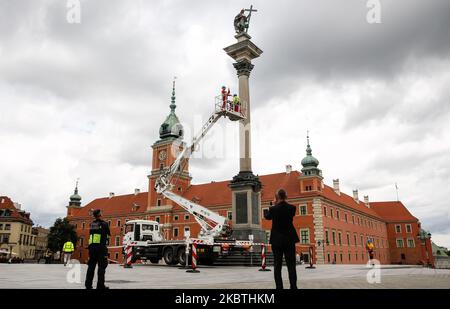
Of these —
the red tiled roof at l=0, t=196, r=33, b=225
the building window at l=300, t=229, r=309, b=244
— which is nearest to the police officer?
the building window at l=300, t=229, r=309, b=244

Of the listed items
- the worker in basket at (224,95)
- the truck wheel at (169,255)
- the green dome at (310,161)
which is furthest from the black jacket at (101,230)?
the green dome at (310,161)

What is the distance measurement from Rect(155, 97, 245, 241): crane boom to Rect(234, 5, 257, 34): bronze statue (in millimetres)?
7801

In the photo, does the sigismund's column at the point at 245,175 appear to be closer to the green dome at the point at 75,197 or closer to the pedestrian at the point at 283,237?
the pedestrian at the point at 283,237

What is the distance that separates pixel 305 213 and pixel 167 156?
93.4ft

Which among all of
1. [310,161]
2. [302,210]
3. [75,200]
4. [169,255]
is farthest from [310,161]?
[75,200]

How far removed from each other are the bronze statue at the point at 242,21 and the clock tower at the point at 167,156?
36614 mm

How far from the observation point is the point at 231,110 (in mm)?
26484

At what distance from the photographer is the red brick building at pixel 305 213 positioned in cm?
4966

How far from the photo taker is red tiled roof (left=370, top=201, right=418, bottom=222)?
246ft

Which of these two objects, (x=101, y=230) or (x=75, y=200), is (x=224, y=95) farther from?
(x=75, y=200)

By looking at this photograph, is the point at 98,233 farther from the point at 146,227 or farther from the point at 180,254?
the point at 146,227

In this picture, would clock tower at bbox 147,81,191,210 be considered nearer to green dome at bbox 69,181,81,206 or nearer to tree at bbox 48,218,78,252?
tree at bbox 48,218,78,252
